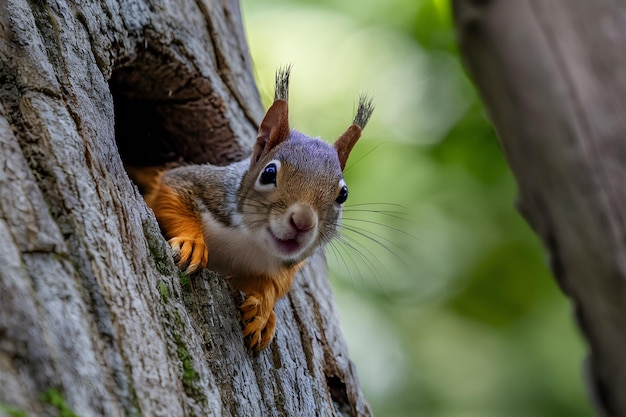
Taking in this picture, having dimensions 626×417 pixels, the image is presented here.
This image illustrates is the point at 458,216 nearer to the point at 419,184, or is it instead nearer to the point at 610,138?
the point at 419,184

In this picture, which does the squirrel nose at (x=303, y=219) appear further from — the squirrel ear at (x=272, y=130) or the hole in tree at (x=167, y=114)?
the hole in tree at (x=167, y=114)

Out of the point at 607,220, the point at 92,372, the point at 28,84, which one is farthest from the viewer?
the point at 28,84

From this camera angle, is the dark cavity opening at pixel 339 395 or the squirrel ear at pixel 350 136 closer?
the dark cavity opening at pixel 339 395

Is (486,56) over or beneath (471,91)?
beneath

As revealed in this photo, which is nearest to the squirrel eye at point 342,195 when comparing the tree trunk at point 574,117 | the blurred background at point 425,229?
the blurred background at point 425,229

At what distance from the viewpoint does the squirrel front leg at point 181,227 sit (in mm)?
1886

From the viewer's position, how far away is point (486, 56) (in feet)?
2.88

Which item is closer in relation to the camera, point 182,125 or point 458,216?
point 182,125

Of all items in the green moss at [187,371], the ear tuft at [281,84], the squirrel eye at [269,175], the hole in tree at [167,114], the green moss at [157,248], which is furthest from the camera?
the hole in tree at [167,114]

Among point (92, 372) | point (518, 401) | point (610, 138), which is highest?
point (610, 138)

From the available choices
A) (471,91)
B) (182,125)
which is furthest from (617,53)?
(471,91)

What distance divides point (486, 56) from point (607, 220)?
235 mm

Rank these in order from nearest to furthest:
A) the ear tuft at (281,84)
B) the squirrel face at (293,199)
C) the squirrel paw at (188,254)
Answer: the squirrel paw at (188,254) < the squirrel face at (293,199) < the ear tuft at (281,84)

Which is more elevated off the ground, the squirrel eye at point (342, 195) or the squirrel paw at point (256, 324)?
the squirrel eye at point (342, 195)
